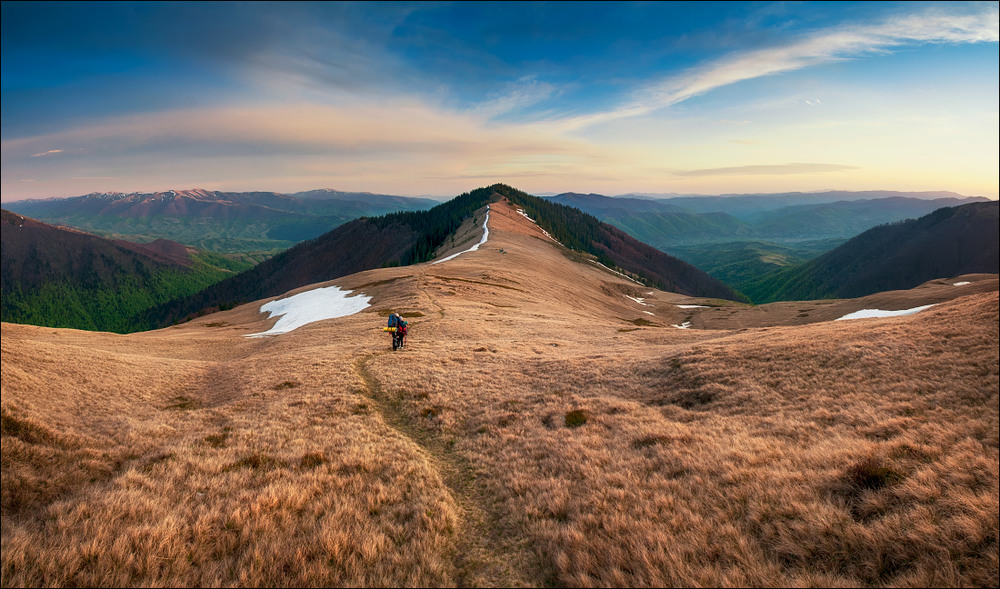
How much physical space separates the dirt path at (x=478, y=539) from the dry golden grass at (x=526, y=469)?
7 cm

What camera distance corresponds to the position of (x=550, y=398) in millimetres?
18953

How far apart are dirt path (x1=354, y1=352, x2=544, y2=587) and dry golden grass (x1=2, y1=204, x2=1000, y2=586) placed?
7 centimetres

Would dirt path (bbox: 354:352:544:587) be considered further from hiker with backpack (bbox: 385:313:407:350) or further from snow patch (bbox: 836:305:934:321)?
snow patch (bbox: 836:305:934:321)

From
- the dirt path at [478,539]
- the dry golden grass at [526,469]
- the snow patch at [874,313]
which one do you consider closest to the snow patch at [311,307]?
the dry golden grass at [526,469]

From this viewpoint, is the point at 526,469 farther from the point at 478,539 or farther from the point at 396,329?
the point at 396,329

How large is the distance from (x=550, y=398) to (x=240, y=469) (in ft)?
42.6

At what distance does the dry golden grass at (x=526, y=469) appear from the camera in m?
7.09

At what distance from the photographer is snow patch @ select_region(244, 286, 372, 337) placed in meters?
49.4

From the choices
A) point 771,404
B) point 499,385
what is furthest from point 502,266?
point 771,404

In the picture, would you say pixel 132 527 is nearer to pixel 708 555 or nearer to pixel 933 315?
pixel 708 555

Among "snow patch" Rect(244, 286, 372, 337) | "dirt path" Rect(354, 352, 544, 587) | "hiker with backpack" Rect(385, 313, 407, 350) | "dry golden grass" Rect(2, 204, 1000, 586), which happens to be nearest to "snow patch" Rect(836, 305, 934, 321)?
"dry golden grass" Rect(2, 204, 1000, 586)

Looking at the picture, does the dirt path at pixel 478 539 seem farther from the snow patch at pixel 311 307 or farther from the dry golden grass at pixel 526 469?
the snow patch at pixel 311 307

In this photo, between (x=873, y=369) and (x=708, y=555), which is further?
(x=873, y=369)

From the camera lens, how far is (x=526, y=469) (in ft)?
39.8
